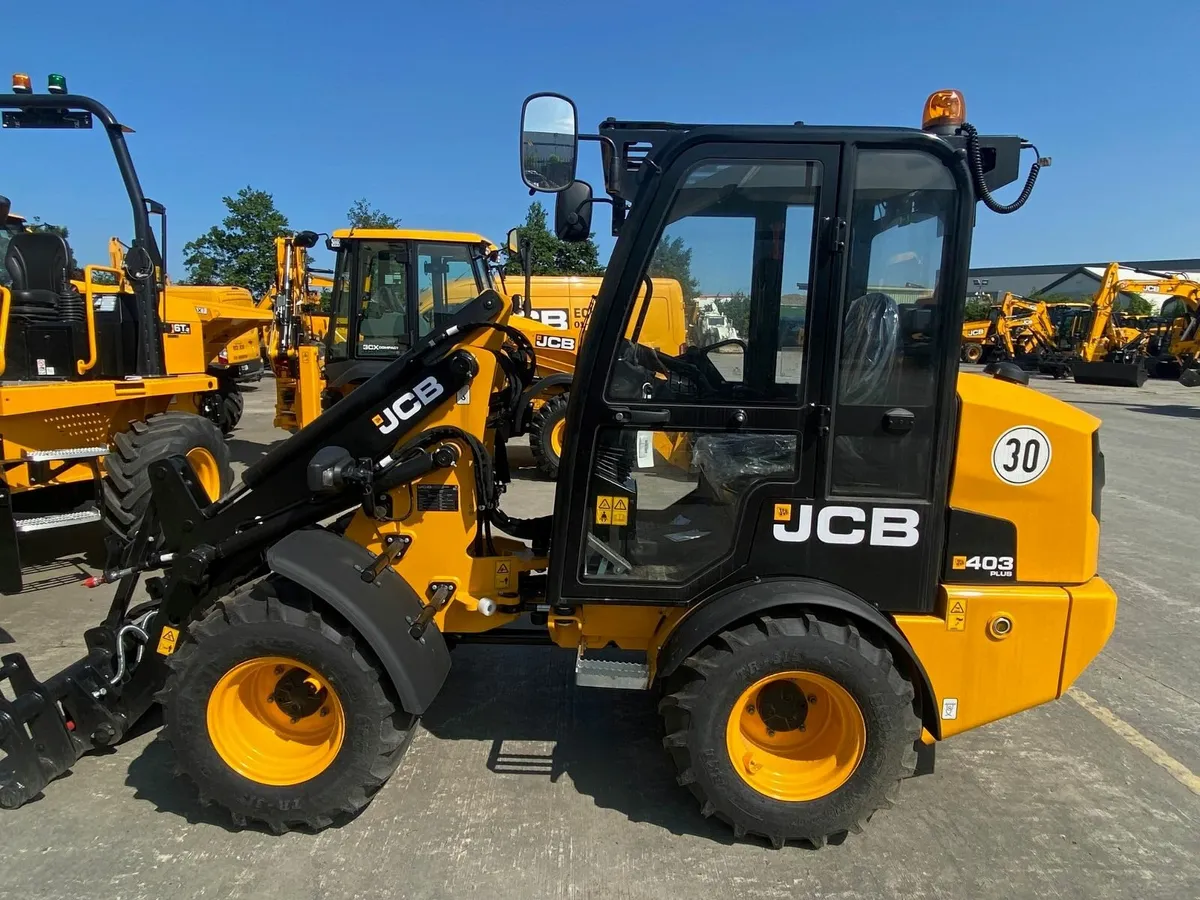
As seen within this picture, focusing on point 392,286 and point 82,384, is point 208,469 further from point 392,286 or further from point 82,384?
point 392,286

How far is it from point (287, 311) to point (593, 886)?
380 inches

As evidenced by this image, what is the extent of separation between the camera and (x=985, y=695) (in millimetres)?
2719

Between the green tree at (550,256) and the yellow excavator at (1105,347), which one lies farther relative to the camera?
the yellow excavator at (1105,347)

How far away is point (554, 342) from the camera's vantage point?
981 centimetres

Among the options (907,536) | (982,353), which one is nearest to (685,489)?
(907,536)

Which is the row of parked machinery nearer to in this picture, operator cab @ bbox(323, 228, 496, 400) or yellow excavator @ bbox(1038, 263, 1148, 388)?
yellow excavator @ bbox(1038, 263, 1148, 388)

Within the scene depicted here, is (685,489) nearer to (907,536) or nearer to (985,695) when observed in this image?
(907,536)

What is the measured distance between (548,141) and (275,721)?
2379 millimetres

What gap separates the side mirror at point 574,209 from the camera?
8.76 feet

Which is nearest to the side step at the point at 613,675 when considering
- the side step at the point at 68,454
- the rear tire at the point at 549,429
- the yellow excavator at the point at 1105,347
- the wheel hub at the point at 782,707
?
the wheel hub at the point at 782,707

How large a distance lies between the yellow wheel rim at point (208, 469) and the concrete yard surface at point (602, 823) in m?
2.18

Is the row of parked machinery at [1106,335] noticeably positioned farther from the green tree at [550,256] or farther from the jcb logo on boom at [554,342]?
the jcb logo on boom at [554,342]

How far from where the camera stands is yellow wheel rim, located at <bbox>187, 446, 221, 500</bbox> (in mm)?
5996

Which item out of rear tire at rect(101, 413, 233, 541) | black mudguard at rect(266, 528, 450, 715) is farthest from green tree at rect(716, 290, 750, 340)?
rear tire at rect(101, 413, 233, 541)
